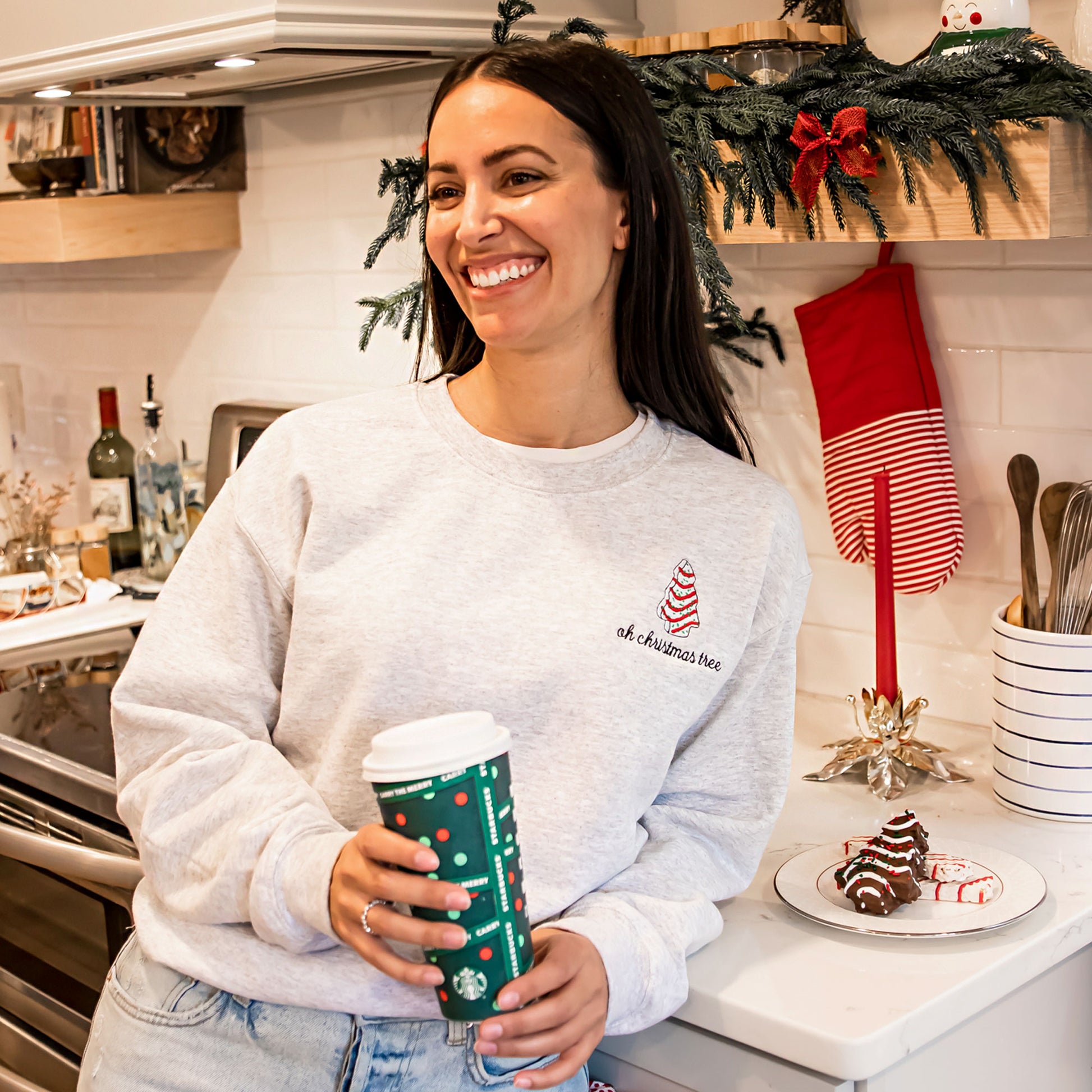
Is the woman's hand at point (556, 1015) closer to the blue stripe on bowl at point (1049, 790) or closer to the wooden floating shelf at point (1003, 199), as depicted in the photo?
the blue stripe on bowl at point (1049, 790)

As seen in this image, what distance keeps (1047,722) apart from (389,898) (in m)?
0.73

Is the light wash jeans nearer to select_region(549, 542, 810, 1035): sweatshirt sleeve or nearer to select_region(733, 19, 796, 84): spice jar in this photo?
select_region(549, 542, 810, 1035): sweatshirt sleeve

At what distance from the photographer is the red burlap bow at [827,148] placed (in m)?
1.21

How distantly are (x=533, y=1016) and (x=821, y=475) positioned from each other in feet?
3.02

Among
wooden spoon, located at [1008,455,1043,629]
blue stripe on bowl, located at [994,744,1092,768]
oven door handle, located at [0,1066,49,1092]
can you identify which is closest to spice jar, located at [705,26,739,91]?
wooden spoon, located at [1008,455,1043,629]

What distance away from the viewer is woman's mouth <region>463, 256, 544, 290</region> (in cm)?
106

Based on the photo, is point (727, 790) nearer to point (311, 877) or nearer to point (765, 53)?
point (311, 877)

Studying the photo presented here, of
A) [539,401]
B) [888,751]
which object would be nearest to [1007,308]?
[888,751]

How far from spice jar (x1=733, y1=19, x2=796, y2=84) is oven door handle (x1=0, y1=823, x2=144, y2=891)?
994 mm

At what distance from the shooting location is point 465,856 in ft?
2.50

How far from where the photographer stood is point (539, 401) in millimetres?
1127

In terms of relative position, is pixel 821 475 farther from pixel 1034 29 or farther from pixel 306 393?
pixel 306 393

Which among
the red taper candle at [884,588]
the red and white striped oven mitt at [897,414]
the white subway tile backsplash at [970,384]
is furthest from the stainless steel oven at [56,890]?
the white subway tile backsplash at [970,384]

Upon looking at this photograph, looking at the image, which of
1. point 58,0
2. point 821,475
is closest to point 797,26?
point 821,475
